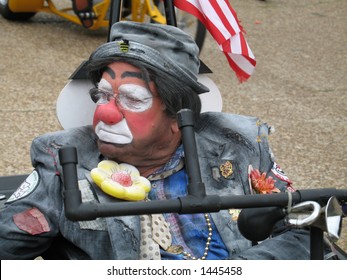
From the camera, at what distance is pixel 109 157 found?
2.54m

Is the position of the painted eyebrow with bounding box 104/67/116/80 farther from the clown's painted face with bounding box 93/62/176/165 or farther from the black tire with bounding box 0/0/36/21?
the black tire with bounding box 0/0/36/21

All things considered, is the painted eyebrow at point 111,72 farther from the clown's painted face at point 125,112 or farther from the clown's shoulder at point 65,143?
the clown's shoulder at point 65,143

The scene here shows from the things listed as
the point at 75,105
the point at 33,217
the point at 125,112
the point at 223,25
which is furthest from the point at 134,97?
the point at 223,25

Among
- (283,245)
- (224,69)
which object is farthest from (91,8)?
(283,245)

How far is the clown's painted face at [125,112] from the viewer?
2.50 meters

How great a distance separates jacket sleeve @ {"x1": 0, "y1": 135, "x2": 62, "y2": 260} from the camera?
239 centimetres

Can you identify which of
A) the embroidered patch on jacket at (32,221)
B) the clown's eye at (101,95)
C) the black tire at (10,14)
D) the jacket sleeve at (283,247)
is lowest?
the black tire at (10,14)

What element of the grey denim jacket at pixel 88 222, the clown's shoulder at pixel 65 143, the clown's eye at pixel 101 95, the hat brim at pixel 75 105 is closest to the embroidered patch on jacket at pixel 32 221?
the grey denim jacket at pixel 88 222

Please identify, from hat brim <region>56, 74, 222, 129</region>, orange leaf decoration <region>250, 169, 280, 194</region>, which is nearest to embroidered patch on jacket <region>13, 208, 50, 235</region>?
hat brim <region>56, 74, 222, 129</region>

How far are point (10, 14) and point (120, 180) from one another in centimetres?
A: 609

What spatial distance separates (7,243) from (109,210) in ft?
3.04

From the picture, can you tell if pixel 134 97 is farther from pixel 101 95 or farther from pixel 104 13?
pixel 104 13

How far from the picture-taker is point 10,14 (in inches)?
323

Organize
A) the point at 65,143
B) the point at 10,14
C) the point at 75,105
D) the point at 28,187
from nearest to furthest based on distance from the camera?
1. the point at 28,187
2. the point at 65,143
3. the point at 75,105
4. the point at 10,14
